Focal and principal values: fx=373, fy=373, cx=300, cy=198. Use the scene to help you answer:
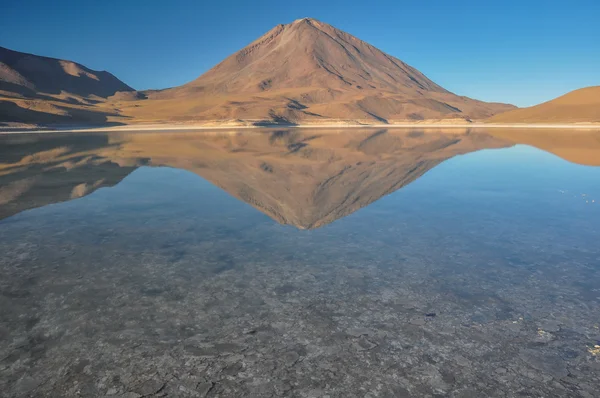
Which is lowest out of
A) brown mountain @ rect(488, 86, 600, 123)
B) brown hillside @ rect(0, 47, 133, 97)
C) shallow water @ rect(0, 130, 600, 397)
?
shallow water @ rect(0, 130, 600, 397)

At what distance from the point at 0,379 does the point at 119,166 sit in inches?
712

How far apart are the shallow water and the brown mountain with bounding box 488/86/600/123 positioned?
89.4 m

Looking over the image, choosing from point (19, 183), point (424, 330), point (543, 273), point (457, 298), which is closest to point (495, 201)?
point (543, 273)

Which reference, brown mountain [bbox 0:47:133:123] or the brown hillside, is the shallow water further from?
the brown hillside

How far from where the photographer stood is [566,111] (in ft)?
308

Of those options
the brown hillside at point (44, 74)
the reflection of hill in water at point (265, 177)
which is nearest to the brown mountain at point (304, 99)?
the brown hillside at point (44, 74)

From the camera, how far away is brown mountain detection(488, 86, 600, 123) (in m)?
86.4

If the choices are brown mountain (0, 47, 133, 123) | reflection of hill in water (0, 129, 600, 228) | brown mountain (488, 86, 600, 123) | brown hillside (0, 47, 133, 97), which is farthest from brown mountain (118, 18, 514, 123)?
reflection of hill in water (0, 129, 600, 228)

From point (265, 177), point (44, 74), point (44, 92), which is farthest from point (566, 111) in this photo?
point (44, 74)

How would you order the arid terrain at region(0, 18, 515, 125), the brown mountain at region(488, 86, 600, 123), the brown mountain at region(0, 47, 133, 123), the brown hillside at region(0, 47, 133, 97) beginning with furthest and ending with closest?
the brown hillside at region(0, 47, 133, 97), the arid terrain at region(0, 18, 515, 125), the brown mountain at region(488, 86, 600, 123), the brown mountain at region(0, 47, 133, 123)

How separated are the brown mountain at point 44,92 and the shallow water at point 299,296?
73.9 meters

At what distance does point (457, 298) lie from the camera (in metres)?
5.51

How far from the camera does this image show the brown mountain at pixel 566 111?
8641 cm

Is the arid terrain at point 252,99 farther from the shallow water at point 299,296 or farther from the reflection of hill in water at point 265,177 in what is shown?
the shallow water at point 299,296
